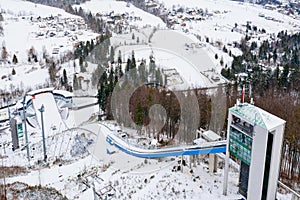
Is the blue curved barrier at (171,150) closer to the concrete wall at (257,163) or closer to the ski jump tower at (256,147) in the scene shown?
the ski jump tower at (256,147)

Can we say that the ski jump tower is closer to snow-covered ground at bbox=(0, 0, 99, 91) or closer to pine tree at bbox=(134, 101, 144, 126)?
pine tree at bbox=(134, 101, 144, 126)

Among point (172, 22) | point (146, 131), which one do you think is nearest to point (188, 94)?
point (146, 131)

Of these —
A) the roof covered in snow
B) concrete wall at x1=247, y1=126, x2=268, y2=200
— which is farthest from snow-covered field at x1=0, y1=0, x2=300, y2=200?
the roof covered in snow

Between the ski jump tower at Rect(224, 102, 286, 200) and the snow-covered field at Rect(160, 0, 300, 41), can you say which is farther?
the snow-covered field at Rect(160, 0, 300, 41)

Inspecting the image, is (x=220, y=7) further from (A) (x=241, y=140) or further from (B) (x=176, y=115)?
(A) (x=241, y=140)

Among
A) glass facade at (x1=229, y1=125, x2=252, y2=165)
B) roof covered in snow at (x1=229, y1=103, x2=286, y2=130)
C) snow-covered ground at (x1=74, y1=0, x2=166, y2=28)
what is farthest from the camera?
snow-covered ground at (x1=74, y1=0, x2=166, y2=28)

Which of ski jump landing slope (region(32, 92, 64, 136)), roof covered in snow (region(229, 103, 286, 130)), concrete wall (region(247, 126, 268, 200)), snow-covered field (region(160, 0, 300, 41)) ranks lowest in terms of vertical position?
ski jump landing slope (region(32, 92, 64, 136))
